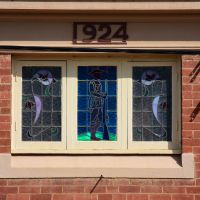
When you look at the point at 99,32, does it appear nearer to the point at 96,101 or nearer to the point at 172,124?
the point at 96,101

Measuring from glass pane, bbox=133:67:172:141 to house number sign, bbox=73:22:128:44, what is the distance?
1.81 ft

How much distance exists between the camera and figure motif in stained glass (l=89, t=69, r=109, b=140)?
7.61 m

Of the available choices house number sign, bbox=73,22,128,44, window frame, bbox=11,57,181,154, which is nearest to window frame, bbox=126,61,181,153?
window frame, bbox=11,57,181,154

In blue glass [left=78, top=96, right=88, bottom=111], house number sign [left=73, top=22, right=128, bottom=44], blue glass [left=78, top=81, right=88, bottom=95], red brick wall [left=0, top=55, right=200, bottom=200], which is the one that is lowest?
red brick wall [left=0, top=55, right=200, bottom=200]

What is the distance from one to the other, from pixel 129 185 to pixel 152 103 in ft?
3.88

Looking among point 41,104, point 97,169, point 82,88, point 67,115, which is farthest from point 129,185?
point 41,104

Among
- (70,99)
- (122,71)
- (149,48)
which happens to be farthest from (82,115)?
(149,48)

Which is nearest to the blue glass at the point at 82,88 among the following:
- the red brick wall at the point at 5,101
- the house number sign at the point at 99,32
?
the house number sign at the point at 99,32

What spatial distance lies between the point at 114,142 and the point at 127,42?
4.58 ft

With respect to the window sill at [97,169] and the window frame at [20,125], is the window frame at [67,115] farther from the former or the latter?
the window sill at [97,169]

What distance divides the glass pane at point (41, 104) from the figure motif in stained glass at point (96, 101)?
18.1 inches

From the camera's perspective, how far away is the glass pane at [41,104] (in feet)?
24.9

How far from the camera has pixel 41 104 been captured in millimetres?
7605

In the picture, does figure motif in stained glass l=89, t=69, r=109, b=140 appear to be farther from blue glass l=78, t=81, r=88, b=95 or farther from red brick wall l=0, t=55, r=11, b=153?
red brick wall l=0, t=55, r=11, b=153
